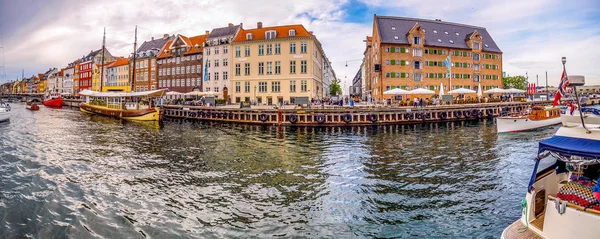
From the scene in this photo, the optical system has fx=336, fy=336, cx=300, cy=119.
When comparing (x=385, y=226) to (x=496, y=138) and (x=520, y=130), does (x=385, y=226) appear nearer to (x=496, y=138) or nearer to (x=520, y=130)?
(x=496, y=138)

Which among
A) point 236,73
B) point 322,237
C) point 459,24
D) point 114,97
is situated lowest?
point 322,237

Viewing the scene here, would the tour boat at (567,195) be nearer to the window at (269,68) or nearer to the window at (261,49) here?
the window at (269,68)

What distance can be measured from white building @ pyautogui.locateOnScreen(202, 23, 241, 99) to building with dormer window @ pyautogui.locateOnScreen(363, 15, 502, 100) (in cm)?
3205

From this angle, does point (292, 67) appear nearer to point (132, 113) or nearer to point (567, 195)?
point (132, 113)

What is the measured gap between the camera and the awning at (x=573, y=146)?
7.64m

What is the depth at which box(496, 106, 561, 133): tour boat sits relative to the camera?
35.1m

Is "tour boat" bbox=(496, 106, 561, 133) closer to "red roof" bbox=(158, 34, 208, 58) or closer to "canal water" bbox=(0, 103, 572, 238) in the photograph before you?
"canal water" bbox=(0, 103, 572, 238)

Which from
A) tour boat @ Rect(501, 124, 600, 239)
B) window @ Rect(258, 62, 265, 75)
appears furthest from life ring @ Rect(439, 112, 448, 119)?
tour boat @ Rect(501, 124, 600, 239)

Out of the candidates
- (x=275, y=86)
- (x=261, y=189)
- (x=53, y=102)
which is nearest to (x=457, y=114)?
(x=275, y=86)

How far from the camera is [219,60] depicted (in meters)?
72.5


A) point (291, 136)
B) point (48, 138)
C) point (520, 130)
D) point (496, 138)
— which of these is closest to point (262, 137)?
point (291, 136)

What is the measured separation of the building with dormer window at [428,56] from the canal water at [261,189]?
150ft

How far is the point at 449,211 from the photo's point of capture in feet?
40.4

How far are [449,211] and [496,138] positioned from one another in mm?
22840
